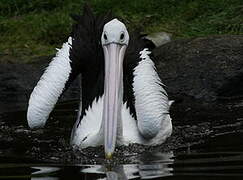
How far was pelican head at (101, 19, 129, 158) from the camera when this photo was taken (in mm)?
6109

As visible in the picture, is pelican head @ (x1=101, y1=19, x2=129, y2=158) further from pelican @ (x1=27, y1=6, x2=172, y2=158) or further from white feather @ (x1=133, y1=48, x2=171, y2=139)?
white feather @ (x1=133, y1=48, x2=171, y2=139)

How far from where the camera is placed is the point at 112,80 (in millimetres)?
6262

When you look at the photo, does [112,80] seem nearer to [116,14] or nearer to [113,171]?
[113,171]

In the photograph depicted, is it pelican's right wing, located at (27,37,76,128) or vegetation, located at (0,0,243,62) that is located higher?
vegetation, located at (0,0,243,62)

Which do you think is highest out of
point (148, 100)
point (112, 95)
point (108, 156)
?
point (148, 100)

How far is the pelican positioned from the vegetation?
3739 mm

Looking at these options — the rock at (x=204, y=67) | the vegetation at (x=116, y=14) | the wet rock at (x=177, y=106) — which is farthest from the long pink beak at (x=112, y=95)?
the vegetation at (x=116, y=14)

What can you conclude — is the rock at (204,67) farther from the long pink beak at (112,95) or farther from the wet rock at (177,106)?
the long pink beak at (112,95)

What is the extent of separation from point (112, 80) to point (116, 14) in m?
6.49

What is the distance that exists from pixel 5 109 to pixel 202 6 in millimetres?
4830

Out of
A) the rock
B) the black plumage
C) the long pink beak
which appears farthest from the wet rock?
the black plumage

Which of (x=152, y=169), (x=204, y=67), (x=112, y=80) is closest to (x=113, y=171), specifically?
(x=152, y=169)

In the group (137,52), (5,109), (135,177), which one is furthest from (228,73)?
(135,177)

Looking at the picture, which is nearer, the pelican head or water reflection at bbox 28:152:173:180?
water reflection at bbox 28:152:173:180
